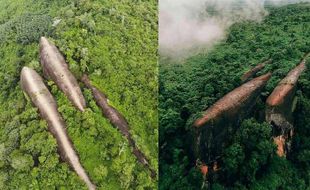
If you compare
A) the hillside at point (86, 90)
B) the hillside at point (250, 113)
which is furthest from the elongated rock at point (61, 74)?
the hillside at point (250, 113)

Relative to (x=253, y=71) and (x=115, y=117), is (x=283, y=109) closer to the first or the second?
(x=253, y=71)

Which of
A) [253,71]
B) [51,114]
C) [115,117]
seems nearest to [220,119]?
[253,71]

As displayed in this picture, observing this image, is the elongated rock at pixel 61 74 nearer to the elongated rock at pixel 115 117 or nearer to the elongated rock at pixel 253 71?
the elongated rock at pixel 115 117

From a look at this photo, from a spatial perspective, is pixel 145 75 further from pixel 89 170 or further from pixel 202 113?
pixel 89 170

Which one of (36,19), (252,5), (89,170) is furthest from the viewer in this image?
(36,19)

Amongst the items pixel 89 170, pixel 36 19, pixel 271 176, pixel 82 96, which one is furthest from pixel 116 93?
pixel 271 176

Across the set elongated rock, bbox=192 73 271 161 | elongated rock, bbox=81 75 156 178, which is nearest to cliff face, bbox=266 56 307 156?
elongated rock, bbox=192 73 271 161

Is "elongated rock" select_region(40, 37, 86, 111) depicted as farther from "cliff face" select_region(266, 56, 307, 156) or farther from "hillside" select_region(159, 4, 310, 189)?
"cliff face" select_region(266, 56, 307, 156)
